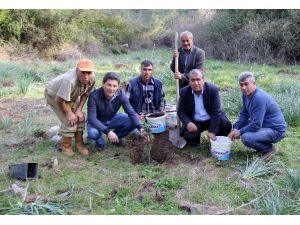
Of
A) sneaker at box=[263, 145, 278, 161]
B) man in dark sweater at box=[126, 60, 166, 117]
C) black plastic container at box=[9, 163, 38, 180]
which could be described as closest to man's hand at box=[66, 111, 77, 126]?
black plastic container at box=[9, 163, 38, 180]

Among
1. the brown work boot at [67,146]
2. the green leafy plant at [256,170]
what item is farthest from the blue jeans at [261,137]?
the brown work boot at [67,146]

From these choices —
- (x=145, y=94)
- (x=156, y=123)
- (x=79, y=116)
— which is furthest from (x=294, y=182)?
(x=79, y=116)

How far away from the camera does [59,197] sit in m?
3.48

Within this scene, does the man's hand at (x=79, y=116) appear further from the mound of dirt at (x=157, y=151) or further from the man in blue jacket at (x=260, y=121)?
the man in blue jacket at (x=260, y=121)

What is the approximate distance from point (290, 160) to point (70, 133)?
2529 mm

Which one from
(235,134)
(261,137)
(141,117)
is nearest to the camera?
(261,137)

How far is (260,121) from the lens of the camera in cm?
414

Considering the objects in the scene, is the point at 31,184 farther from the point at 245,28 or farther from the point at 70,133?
the point at 245,28

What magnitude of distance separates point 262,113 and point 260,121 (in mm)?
90

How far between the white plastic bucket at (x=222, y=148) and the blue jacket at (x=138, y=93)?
1104 mm

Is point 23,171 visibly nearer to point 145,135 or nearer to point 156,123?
point 145,135

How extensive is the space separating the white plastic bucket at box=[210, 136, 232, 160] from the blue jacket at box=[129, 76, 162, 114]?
43.5 inches

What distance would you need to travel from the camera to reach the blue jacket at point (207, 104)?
4.49 m

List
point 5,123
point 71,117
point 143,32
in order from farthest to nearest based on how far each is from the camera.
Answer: point 143,32
point 5,123
point 71,117
